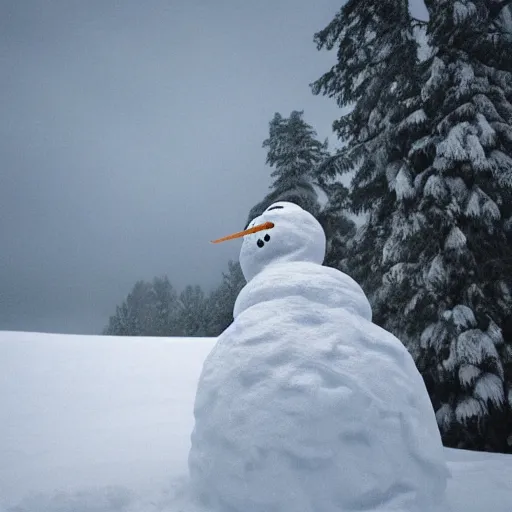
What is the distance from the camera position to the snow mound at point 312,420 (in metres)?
2.02

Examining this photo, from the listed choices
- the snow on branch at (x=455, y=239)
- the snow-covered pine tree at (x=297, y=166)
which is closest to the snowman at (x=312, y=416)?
the snow on branch at (x=455, y=239)

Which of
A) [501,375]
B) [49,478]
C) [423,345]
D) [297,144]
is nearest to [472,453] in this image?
[501,375]

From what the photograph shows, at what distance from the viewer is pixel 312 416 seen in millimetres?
2074

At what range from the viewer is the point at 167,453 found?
354cm

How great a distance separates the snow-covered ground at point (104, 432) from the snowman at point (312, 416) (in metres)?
0.63

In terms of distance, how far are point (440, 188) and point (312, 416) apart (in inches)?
158

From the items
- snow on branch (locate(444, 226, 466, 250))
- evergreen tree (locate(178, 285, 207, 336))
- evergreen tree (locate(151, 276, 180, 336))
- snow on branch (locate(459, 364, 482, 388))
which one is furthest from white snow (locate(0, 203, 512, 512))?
evergreen tree (locate(151, 276, 180, 336))

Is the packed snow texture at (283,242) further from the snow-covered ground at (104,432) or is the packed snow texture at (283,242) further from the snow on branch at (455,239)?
the snow on branch at (455,239)

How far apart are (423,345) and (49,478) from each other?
4.20m

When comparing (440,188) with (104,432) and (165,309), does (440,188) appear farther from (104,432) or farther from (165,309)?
(165,309)

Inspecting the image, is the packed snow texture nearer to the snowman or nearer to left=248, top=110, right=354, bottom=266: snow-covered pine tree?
the snowman

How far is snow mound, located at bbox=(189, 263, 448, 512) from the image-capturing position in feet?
6.63

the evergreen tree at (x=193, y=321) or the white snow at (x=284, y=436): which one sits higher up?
the evergreen tree at (x=193, y=321)

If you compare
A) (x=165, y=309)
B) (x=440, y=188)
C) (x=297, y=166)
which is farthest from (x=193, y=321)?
(x=440, y=188)
